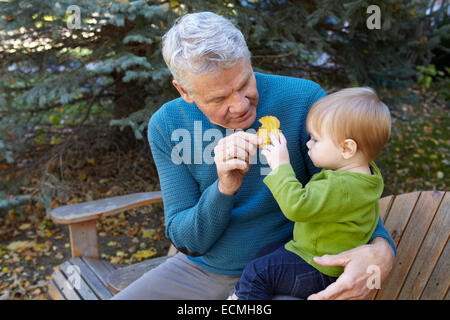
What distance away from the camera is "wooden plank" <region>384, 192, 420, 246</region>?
1.92 meters

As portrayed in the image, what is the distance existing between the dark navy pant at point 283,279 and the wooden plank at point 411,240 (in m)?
0.59

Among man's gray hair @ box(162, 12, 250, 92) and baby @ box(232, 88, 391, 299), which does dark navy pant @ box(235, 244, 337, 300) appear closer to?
baby @ box(232, 88, 391, 299)

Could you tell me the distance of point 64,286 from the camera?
2.58 m

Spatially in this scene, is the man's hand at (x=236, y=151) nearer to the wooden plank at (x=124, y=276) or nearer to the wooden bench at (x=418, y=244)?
the wooden bench at (x=418, y=244)

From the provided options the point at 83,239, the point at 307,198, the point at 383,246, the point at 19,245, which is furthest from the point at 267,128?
the point at 19,245

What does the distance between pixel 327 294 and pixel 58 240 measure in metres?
3.25

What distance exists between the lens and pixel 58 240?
12.9 ft

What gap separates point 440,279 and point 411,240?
20cm

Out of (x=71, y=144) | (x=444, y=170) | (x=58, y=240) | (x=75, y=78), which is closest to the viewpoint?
(x=75, y=78)

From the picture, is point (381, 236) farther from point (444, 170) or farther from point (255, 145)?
point (444, 170)

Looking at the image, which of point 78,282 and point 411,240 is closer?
point 411,240

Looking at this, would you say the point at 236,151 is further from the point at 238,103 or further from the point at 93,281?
the point at 93,281

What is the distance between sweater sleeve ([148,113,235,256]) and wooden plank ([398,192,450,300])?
923mm
